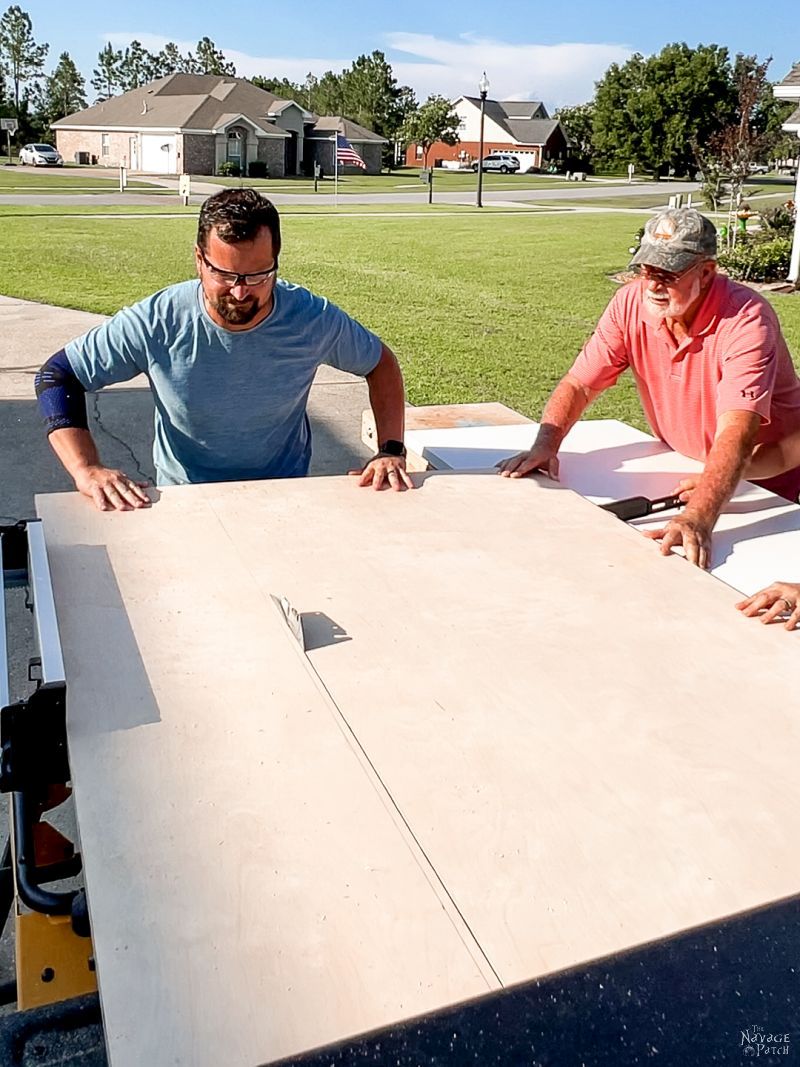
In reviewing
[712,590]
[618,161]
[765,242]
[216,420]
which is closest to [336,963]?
[712,590]

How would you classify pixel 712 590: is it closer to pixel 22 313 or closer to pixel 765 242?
pixel 22 313

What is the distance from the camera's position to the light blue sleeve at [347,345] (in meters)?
3.04

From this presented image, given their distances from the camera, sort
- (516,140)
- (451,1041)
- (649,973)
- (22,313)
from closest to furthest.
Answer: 1. (451,1041)
2. (649,973)
3. (22,313)
4. (516,140)

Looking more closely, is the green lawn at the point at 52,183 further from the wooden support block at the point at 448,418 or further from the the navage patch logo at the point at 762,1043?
the the navage patch logo at the point at 762,1043

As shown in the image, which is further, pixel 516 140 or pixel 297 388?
pixel 516 140

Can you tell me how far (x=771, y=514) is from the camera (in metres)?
3.07

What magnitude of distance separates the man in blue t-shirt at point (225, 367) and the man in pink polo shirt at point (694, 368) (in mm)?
632

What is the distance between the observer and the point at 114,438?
19.4 ft

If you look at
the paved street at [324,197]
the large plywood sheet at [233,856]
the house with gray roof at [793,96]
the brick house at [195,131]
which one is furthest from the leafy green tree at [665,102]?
the large plywood sheet at [233,856]

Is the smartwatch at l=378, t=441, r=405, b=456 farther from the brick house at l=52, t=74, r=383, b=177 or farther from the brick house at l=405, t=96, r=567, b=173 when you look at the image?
the brick house at l=405, t=96, r=567, b=173

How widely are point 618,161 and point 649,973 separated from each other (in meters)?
71.6

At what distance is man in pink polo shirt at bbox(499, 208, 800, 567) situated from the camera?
2.78 m

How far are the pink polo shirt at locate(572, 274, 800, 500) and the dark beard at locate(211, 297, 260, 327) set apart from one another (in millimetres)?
1112

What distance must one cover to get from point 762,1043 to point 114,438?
530cm
